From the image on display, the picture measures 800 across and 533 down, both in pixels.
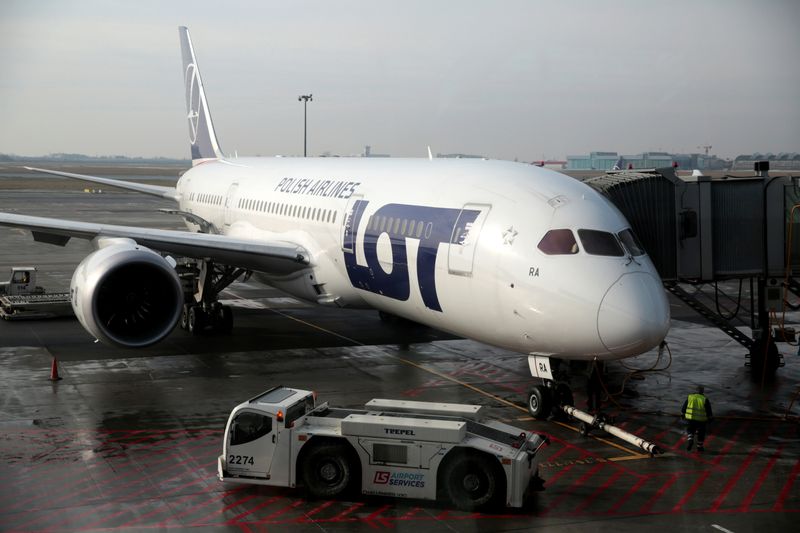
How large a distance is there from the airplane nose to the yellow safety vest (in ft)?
3.66

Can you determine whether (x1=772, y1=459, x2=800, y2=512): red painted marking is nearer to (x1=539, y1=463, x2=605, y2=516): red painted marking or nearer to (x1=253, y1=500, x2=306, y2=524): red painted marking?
(x1=539, y1=463, x2=605, y2=516): red painted marking

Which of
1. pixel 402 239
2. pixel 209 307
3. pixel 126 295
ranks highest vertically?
pixel 402 239

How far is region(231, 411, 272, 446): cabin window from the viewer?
13680mm

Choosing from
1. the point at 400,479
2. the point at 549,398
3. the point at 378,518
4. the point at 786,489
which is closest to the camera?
the point at 378,518

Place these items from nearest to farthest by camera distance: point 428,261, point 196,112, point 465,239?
point 465,239, point 428,261, point 196,112

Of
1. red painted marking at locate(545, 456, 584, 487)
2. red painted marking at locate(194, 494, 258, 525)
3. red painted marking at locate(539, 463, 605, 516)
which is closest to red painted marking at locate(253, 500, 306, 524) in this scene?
red painted marking at locate(194, 494, 258, 525)

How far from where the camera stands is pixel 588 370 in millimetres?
17000

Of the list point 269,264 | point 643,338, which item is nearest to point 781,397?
point 643,338

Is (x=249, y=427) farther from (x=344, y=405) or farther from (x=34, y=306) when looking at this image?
(x=34, y=306)

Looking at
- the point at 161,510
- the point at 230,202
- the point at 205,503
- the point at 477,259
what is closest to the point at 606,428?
the point at 477,259

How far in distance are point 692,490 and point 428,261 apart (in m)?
6.74

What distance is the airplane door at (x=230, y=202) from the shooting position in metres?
31.0

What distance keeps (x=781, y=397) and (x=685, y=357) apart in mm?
4349

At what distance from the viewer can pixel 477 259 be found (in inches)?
671
